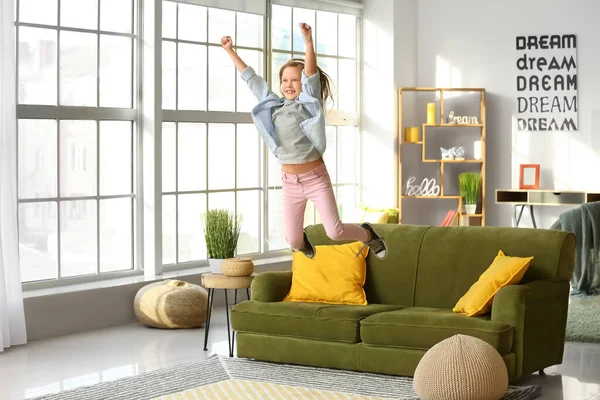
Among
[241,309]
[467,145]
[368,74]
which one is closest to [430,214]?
[467,145]

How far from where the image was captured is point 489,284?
19.0 ft

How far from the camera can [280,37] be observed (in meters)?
9.76

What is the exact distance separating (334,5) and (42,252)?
4470 mm

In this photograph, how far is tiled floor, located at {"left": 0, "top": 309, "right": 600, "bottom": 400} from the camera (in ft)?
18.7

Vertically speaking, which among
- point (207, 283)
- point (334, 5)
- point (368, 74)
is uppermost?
point (334, 5)

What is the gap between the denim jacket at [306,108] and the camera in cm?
450

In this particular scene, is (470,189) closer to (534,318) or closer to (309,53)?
(534,318)

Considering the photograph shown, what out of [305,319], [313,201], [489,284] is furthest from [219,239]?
[313,201]

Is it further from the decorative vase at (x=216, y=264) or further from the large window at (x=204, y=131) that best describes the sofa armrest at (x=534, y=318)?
the large window at (x=204, y=131)

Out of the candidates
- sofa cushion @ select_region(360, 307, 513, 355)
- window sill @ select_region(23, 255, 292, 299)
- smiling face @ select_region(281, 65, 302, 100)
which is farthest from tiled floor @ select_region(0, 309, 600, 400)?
smiling face @ select_region(281, 65, 302, 100)

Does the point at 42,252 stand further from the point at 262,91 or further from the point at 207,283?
the point at 262,91

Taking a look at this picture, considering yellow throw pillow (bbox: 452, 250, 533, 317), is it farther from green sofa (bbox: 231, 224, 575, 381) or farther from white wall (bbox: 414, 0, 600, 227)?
white wall (bbox: 414, 0, 600, 227)

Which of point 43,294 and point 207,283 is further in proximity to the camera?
point 43,294

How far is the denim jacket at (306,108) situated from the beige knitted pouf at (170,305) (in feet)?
10.7
